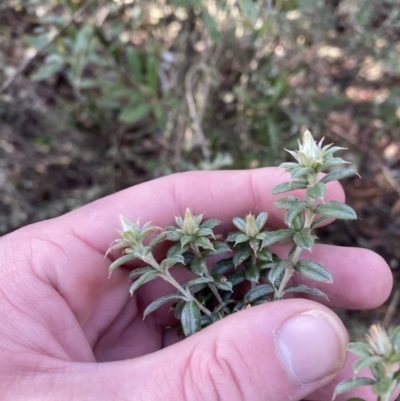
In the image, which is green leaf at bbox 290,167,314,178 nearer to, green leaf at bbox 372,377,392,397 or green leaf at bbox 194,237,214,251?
green leaf at bbox 194,237,214,251

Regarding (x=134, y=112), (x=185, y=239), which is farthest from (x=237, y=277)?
Result: (x=134, y=112)

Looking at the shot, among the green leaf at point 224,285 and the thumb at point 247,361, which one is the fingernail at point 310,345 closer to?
the thumb at point 247,361

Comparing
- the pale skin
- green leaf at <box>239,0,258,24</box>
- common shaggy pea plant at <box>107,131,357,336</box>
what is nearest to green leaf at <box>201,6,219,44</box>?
green leaf at <box>239,0,258,24</box>

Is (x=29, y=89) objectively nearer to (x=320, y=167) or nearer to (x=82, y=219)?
(x=82, y=219)

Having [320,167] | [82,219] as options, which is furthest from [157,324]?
[320,167]

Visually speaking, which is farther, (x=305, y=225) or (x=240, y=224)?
(x=240, y=224)

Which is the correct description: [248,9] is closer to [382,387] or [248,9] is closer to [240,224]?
[240,224]
